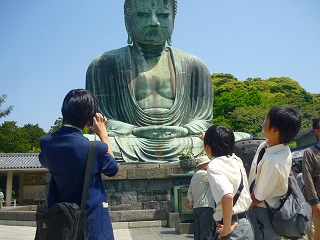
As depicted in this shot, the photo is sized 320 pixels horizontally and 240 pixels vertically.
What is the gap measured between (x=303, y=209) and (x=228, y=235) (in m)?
0.51

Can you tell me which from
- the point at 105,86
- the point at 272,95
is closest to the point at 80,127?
the point at 105,86

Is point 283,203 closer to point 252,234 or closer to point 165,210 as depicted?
point 252,234

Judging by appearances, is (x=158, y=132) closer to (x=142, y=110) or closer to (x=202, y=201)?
(x=142, y=110)

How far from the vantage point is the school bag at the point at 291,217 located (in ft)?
8.87

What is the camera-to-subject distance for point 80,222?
234 cm

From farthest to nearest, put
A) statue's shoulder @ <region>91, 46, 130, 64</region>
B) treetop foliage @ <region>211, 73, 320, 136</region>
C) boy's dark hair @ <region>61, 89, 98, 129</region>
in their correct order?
1. treetop foliage @ <region>211, 73, 320, 136</region>
2. statue's shoulder @ <region>91, 46, 130, 64</region>
3. boy's dark hair @ <region>61, 89, 98, 129</region>

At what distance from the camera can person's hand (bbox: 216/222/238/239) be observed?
101 inches

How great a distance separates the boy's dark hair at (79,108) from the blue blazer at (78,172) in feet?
0.32

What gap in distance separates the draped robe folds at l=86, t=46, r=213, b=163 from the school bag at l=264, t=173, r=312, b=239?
7095mm

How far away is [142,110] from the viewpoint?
35.3ft

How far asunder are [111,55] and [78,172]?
9.04 m

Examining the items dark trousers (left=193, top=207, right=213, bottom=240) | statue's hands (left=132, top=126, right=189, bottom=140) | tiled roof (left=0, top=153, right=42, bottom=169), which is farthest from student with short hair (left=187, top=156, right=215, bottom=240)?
tiled roof (left=0, top=153, right=42, bottom=169)

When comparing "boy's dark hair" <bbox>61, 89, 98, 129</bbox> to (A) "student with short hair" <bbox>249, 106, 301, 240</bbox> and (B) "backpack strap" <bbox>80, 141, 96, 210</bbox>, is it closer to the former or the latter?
(B) "backpack strap" <bbox>80, 141, 96, 210</bbox>

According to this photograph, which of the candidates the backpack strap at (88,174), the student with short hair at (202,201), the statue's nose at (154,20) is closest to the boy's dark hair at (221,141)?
the backpack strap at (88,174)
